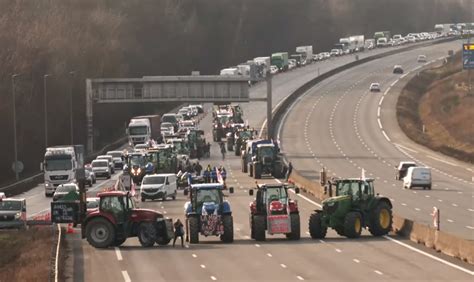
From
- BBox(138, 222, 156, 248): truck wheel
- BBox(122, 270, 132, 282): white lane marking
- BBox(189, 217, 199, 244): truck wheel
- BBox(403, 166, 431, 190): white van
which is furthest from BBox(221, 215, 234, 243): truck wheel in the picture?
→ BBox(403, 166, 431, 190): white van

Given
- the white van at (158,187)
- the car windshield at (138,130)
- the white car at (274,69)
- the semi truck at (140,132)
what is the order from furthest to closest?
the white car at (274,69)
the car windshield at (138,130)
the semi truck at (140,132)
the white van at (158,187)

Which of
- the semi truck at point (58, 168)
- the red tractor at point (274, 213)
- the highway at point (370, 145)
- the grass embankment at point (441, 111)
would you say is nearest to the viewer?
the red tractor at point (274, 213)

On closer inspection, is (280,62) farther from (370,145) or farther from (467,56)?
(370,145)

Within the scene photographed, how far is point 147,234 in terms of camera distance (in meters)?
46.8

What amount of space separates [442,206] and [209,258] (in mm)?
26926

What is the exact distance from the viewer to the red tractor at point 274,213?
4700 cm

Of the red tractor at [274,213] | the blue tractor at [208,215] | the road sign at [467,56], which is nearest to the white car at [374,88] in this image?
the road sign at [467,56]

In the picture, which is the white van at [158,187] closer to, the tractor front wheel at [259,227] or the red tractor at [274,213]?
the tractor front wheel at [259,227]

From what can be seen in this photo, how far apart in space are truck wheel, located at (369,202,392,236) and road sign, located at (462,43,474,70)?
89854 millimetres

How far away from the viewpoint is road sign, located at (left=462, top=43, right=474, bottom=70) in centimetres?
13588

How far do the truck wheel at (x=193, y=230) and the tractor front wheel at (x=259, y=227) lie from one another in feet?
7.06

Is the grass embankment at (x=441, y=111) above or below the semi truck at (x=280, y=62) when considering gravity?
below

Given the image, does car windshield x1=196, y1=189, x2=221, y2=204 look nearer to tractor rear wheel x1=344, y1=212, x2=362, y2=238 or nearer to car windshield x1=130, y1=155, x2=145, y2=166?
tractor rear wheel x1=344, y1=212, x2=362, y2=238

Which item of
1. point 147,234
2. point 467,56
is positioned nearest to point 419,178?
point 147,234
